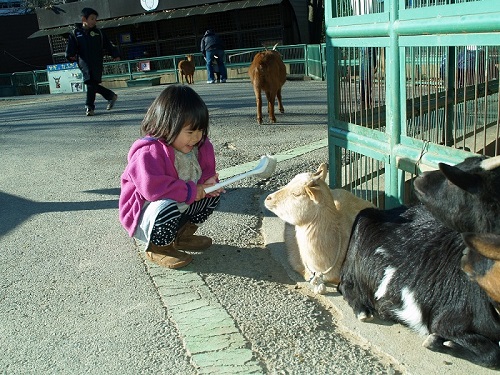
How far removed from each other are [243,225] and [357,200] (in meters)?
1.16

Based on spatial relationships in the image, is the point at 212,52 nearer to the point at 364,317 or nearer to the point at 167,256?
the point at 167,256

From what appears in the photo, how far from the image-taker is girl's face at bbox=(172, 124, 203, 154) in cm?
350

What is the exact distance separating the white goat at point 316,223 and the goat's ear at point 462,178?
3.38 feet

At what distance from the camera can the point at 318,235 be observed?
3209 millimetres

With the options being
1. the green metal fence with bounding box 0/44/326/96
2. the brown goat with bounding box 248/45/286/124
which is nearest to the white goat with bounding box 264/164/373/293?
the brown goat with bounding box 248/45/286/124

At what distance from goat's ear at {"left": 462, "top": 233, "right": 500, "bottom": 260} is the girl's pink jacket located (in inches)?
76.9

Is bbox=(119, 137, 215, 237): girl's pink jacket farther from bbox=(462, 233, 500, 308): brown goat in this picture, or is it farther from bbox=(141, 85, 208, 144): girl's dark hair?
bbox=(462, 233, 500, 308): brown goat

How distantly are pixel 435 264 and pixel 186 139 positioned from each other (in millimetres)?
1724

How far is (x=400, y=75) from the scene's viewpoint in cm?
329

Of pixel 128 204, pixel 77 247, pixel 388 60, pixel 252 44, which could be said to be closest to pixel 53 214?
pixel 77 247

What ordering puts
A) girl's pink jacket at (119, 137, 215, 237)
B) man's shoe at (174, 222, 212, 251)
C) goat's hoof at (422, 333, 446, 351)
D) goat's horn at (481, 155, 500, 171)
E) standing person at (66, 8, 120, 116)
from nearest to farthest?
1. goat's horn at (481, 155, 500, 171)
2. goat's hoof at (422, 333, 446, 351)
3. girl's pink jacket at (119, 137, 215, 237)
4. man's shoe at (174, 222, 212, 251)
5. standing person at (66, 8, 120, 116)

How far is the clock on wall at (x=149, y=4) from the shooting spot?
2173 centimetres

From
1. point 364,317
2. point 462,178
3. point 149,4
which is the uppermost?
point 149,4

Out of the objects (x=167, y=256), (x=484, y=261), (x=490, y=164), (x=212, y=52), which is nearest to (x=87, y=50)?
(x=167, y=256)
